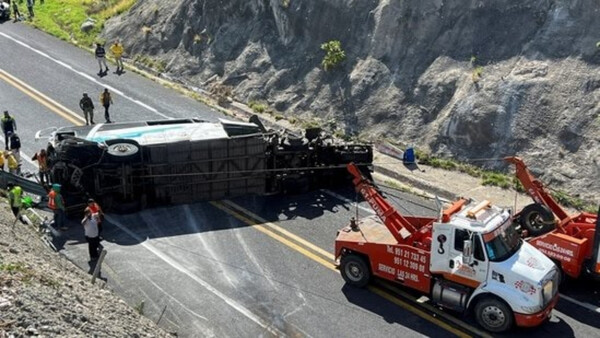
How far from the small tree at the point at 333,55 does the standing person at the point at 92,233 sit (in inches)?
497

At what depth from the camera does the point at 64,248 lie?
1748 cm

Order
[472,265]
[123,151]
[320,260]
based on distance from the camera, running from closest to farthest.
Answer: [472,265], [320,260], [123,151]

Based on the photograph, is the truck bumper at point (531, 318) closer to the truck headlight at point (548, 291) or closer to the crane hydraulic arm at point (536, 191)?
the truck headlight at point (548, 291)

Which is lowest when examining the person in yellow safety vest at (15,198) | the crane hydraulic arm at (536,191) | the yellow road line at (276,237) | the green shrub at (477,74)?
the yellow road line at (276,237)

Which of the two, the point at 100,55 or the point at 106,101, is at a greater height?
the point at 100,55

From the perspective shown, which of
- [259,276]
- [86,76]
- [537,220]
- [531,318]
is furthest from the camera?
[86,76]

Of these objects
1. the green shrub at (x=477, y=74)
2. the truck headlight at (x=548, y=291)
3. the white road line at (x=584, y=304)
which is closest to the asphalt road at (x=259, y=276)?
the white road line at (x=584, y=304)

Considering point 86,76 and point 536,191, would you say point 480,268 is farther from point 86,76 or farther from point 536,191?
point 86,76

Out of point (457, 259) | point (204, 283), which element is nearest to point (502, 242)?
point (457, 259)

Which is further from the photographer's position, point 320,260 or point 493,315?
point 320,260

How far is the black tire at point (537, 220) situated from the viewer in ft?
54.7

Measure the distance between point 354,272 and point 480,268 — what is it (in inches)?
117

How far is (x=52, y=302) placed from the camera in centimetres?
1157

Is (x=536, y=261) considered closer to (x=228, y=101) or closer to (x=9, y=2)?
(x=228, y=101)
